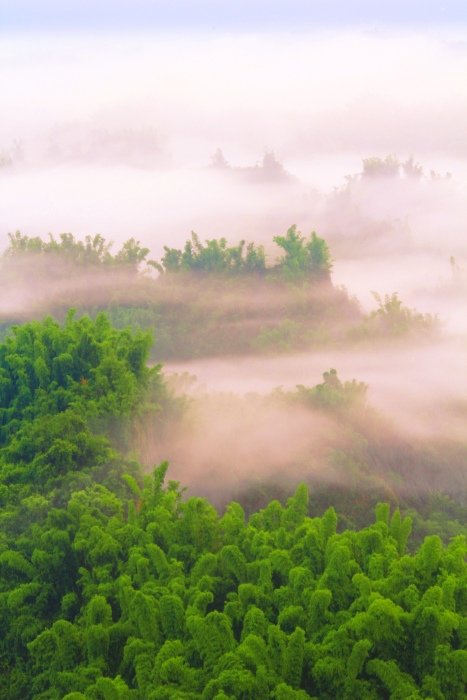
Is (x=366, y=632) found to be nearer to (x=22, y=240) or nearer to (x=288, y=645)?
(x=288, y=645)

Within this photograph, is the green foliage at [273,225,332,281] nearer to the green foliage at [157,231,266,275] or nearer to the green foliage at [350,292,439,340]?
the green foliage at [157,231,266,275]

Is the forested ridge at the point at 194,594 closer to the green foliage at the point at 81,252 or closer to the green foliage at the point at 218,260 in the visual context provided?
the green foliage at the point at 218,260

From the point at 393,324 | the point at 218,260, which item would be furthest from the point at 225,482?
the point at 218,260

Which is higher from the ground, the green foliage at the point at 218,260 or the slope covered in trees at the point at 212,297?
the green foliage at the point at 218,260

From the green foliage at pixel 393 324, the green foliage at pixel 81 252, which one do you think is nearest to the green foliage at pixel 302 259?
the green foliage at pixel 393 324

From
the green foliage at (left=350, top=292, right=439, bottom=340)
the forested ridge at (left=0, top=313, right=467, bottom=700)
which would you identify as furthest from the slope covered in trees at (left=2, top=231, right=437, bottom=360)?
A: the forested ridge at (left=0, top=313, right=467, bottom=700)

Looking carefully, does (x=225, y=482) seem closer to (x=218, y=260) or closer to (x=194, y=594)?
(x=194, y=594)
